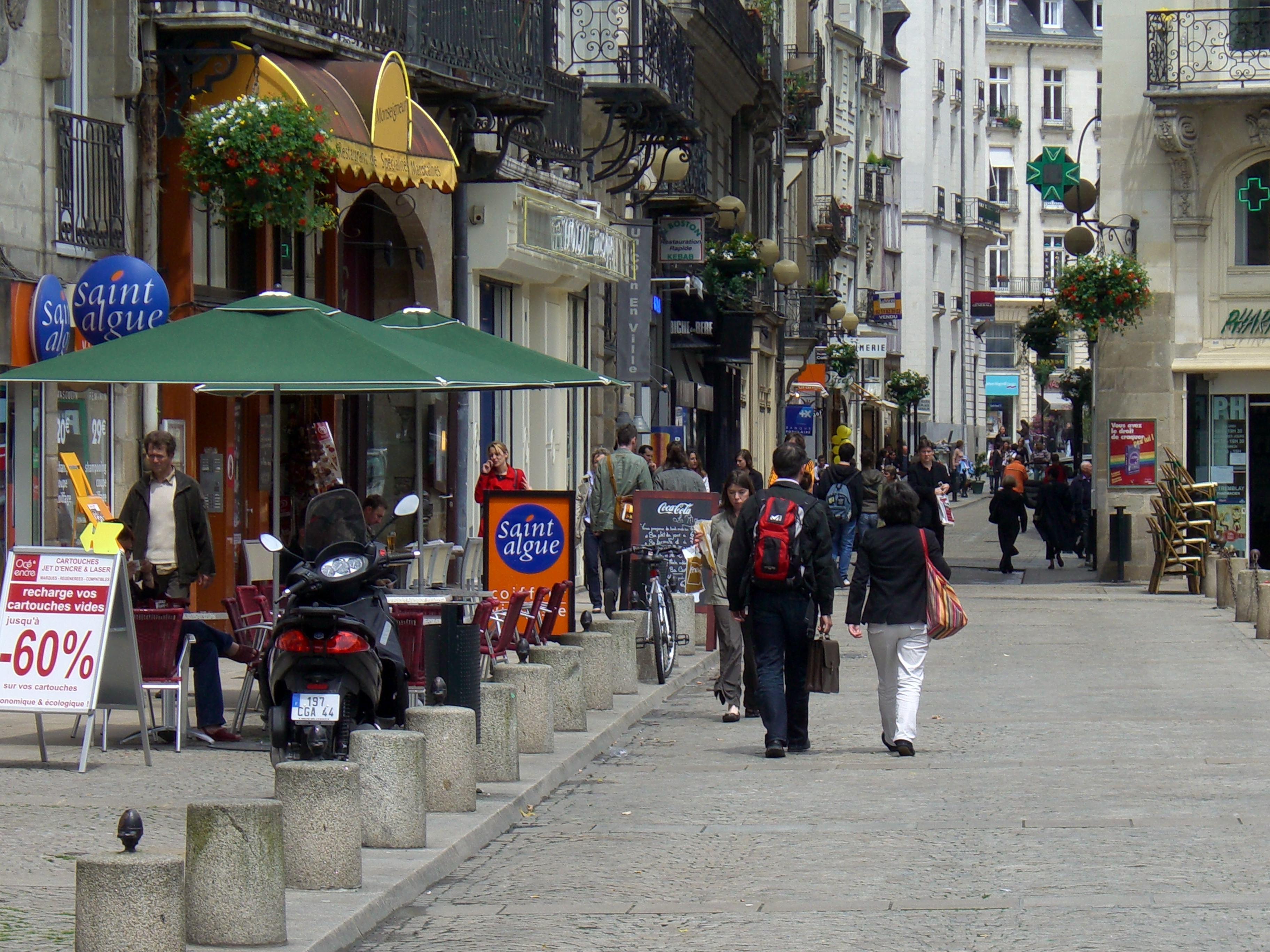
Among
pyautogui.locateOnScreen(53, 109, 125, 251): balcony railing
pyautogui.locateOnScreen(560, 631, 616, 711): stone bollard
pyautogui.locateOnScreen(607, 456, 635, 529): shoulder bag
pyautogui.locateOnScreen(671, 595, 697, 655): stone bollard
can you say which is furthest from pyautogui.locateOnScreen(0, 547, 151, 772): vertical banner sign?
pyautogui.locateOnScreen(607, 456, 635, 529): shoulder bag

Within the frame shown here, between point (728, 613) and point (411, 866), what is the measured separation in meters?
6.30

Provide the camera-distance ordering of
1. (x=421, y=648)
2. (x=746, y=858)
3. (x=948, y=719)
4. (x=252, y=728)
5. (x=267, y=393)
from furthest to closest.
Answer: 1. (x=267, y=393)
2. (x=948, y=719)
3. (x=252, y=728)
4. (x=421, y=648)
5. (x=746, y=858)

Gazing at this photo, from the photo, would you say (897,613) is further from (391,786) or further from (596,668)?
(391,786)

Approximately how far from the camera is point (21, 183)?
13.8m

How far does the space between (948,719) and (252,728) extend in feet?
15.2

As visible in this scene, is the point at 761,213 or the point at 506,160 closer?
the point at 506,160

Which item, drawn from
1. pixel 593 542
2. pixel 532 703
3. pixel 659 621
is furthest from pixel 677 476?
pixel 532 703

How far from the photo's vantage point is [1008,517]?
3058 cm

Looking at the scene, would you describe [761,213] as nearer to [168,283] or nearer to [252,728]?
[168,283]

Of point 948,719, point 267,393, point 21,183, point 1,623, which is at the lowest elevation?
point 948,719

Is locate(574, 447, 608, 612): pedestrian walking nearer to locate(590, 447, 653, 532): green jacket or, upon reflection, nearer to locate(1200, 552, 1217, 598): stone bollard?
locate(590, 447, 653, 532): green jacket

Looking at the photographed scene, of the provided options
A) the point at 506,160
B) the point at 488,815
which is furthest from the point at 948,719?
the point at 506,160

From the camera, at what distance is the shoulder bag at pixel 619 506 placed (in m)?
20.2

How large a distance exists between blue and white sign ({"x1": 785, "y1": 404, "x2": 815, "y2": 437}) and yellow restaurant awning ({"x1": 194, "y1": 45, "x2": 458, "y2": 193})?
29166 mm
